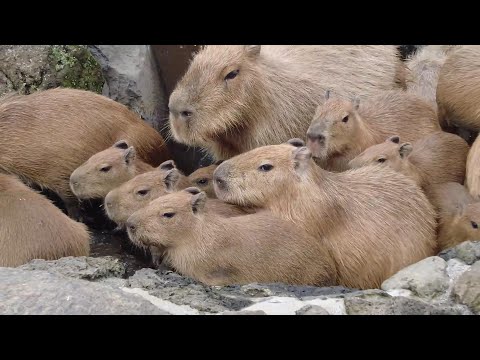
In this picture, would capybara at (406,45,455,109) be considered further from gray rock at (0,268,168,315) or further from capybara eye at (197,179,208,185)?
gray rock at (0,268,168,315)

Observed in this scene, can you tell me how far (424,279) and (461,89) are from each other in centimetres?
230

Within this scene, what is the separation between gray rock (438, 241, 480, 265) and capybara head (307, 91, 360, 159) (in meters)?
1.37

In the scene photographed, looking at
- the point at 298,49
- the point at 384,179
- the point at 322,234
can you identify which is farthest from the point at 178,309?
the point at 298,49

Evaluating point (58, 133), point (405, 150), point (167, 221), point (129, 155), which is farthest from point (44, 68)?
point (405, 150)

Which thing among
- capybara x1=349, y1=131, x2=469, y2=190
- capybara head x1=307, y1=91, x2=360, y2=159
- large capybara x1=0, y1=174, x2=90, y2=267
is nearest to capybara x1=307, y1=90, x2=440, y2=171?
capybara head x1=307, y1=91, x2=360, y2=159

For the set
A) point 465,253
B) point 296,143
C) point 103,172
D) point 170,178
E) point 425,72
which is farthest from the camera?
point 425,72

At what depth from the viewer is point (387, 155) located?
683cm

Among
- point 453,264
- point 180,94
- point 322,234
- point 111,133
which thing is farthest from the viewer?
point 111,133

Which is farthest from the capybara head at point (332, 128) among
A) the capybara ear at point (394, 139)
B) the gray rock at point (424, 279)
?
the gray rock at point (424, 279)

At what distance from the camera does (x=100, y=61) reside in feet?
28.0

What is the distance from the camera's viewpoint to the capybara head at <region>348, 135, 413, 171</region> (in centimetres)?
681

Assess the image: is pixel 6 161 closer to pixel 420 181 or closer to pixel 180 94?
pixel 180 94

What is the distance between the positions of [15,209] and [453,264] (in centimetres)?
299

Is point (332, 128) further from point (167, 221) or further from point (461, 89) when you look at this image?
point (167, 221)
